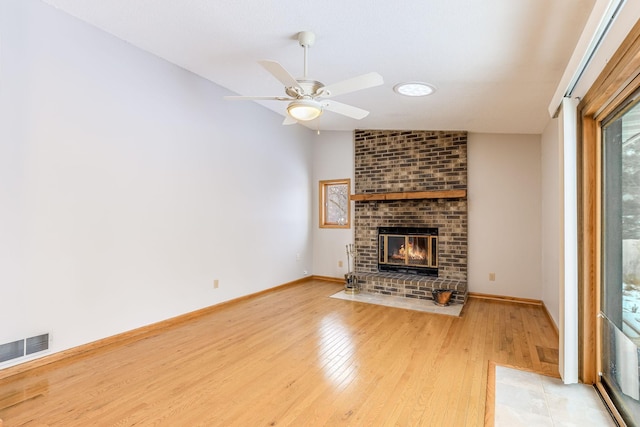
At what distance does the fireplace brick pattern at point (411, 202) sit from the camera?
4883 millimetres

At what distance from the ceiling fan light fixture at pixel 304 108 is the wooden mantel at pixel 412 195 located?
282cm

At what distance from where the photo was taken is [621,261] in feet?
6.40

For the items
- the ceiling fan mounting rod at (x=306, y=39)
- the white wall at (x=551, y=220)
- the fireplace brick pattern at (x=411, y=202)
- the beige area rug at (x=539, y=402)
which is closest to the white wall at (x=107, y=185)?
the ceiling fan mounting rod at (x=306, y=39)

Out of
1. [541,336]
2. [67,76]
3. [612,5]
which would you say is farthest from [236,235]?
[612,5]

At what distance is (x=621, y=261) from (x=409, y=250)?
134 inches

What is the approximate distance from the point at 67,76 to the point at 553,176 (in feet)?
15.5

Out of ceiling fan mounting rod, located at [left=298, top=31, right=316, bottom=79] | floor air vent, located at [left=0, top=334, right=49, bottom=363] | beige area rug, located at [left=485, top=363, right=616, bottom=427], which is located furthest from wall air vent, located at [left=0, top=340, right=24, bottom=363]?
beige area rug, located at [left=485, top=363, right=616, bottom=427]

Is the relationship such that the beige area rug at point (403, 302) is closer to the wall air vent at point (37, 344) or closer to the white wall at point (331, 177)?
the white wall at point (331, 177)

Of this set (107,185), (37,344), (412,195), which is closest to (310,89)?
(107,185)

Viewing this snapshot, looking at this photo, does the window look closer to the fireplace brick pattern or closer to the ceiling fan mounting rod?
the fireplace brick pattern

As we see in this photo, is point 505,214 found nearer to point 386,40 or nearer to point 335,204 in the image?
point 335,204

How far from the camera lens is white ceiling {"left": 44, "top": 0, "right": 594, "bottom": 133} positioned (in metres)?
2.05

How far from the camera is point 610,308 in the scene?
207 cm

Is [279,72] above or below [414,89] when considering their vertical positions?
below
